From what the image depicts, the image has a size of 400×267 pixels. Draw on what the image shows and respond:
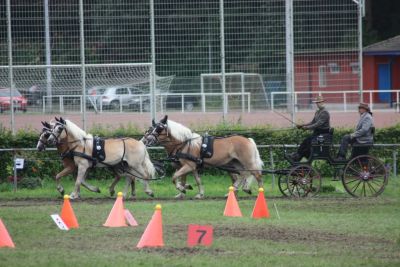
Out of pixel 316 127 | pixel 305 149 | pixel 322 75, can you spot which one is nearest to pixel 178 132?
pixel 305 149

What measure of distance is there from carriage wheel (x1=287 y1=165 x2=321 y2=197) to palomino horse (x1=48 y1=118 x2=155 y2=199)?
3032mm

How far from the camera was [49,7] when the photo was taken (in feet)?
80.7

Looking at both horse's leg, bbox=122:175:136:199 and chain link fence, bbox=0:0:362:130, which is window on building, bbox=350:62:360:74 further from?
horse's leg, bbox=122:175:136:199

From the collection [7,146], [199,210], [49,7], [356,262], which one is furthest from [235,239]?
[49,7]

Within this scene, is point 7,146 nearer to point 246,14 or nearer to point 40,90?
point 40,90

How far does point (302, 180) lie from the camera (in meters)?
19.4

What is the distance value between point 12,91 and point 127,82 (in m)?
3.04

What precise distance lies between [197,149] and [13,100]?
6639 millimetres

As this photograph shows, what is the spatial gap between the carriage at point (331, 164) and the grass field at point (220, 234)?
1.20 feet

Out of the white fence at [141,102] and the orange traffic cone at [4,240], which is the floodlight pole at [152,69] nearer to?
the white fence at [141,102]

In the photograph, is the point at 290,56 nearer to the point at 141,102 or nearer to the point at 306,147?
the point at 141,102

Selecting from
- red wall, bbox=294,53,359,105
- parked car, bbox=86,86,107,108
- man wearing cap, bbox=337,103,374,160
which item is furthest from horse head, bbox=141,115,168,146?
red wall, bbox=294,53,359,105

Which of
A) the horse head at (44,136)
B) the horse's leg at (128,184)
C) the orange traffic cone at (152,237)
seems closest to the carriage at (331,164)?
the horse's leg at (128,184)

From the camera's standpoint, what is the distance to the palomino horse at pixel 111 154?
64.2ft
